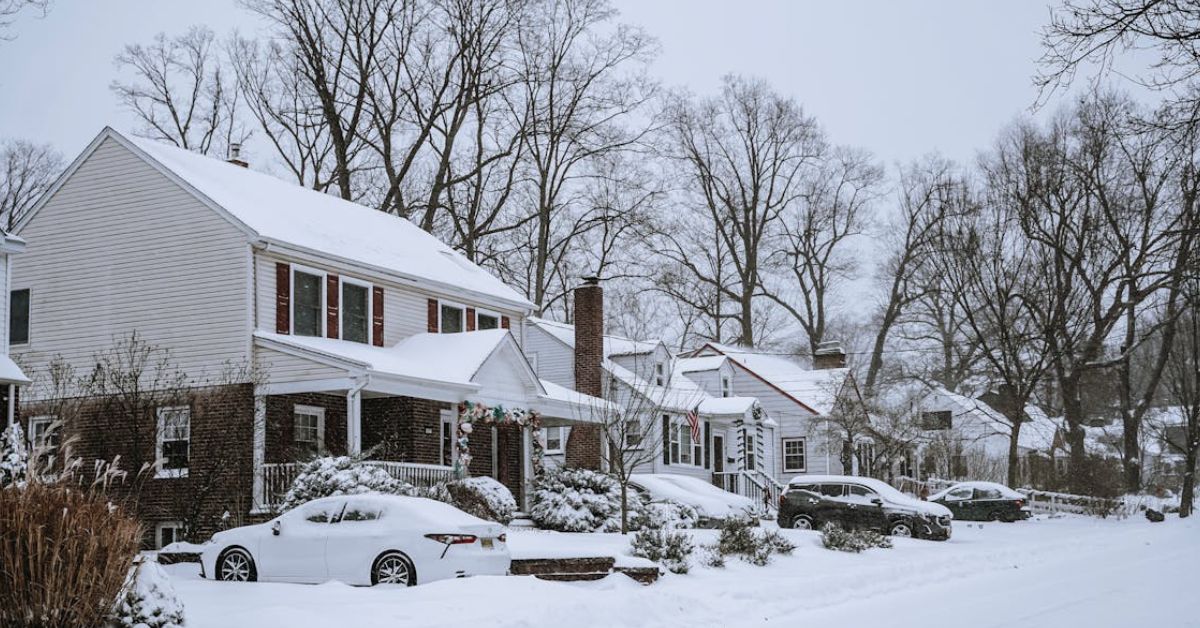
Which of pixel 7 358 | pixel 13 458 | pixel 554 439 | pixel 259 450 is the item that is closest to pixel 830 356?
pixel 554 439

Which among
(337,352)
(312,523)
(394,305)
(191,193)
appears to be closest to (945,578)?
(312,523)

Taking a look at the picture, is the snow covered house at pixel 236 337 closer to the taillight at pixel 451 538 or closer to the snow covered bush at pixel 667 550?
the snow covered bush at pixel 667 550

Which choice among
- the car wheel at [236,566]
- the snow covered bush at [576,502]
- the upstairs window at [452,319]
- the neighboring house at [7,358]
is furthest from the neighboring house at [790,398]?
the car wheel at [236,566]

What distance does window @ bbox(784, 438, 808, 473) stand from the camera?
47.2m

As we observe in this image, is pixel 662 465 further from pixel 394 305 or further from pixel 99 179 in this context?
pixel 99 179

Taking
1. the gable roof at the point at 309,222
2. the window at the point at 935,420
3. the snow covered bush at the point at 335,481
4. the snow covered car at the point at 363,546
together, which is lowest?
the snow covered car at the point at 363,546

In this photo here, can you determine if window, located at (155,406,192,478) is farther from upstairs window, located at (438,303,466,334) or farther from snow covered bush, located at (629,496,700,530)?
snow covered bush, located at (629,496,700,530)

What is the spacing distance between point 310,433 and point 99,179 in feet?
24.3

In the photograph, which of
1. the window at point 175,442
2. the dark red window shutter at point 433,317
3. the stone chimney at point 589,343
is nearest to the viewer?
the window at point 175,442

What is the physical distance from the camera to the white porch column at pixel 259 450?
22.8 meters

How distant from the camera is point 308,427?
1003 inches

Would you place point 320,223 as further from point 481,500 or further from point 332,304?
point 481,500

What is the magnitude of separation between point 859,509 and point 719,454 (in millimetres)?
14656

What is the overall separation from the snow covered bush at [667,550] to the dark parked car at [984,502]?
24212mm
